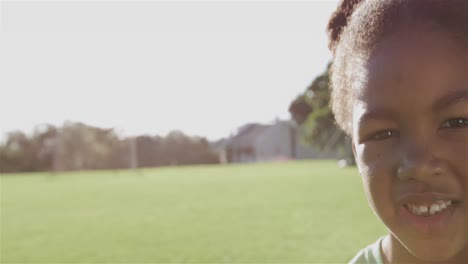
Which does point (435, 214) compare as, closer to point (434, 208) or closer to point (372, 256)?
point (434, 208)

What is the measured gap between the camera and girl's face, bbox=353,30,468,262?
1216 mm

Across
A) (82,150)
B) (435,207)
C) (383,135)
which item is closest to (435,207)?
(435,207)

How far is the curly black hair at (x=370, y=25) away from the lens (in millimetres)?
1365

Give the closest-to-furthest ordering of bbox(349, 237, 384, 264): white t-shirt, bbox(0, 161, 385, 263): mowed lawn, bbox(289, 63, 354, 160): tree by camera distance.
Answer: bbox(349, 237, 384, 264): white t-shirt → bbox(0, 161, 385, 263): mowed lawn → bbox(289, 63, 354, 160): tree

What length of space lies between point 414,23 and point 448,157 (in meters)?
0.38

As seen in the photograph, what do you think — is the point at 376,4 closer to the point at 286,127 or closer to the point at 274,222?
the point at 274,222

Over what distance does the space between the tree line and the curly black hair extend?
33.4 m

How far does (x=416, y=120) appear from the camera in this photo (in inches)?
48.9

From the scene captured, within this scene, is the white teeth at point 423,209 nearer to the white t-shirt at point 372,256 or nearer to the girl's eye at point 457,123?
the girl's eye at point 457,123

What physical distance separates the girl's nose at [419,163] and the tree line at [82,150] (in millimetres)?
33833

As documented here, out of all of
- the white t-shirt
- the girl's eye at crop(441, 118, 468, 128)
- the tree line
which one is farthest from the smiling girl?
the tree line

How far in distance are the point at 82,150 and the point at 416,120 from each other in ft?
127

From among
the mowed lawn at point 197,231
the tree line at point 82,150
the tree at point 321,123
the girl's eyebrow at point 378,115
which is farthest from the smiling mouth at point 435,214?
the tree line at point 82,150

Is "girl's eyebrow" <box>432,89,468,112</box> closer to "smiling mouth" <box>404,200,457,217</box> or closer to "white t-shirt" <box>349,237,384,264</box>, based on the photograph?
"smiling mouth" <box>404,200,457,217</box>
